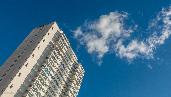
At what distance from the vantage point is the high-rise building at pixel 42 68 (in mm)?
97312

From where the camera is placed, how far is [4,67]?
4286 inches

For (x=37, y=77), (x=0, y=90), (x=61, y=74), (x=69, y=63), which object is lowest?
(x=0, y=90)

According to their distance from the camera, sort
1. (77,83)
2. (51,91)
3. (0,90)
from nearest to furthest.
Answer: (0,90) < (51,91) < (77,83)

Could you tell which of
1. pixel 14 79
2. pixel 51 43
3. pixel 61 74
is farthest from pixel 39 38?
pixel 14 79

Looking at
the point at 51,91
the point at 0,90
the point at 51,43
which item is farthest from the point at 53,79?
the point at 0,90

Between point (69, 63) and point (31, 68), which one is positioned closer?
point (31, 68)

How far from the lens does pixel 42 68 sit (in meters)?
104

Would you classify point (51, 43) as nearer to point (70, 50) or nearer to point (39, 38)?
point (39, 38)

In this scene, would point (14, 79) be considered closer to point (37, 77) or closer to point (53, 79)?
point (37, 77)

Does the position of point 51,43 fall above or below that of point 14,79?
above

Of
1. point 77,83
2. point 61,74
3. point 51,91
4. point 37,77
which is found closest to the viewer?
point 37,77

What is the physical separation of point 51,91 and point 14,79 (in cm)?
1577

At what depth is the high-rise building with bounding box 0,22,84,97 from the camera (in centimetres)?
9731

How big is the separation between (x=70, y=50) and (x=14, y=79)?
32.3 meters
